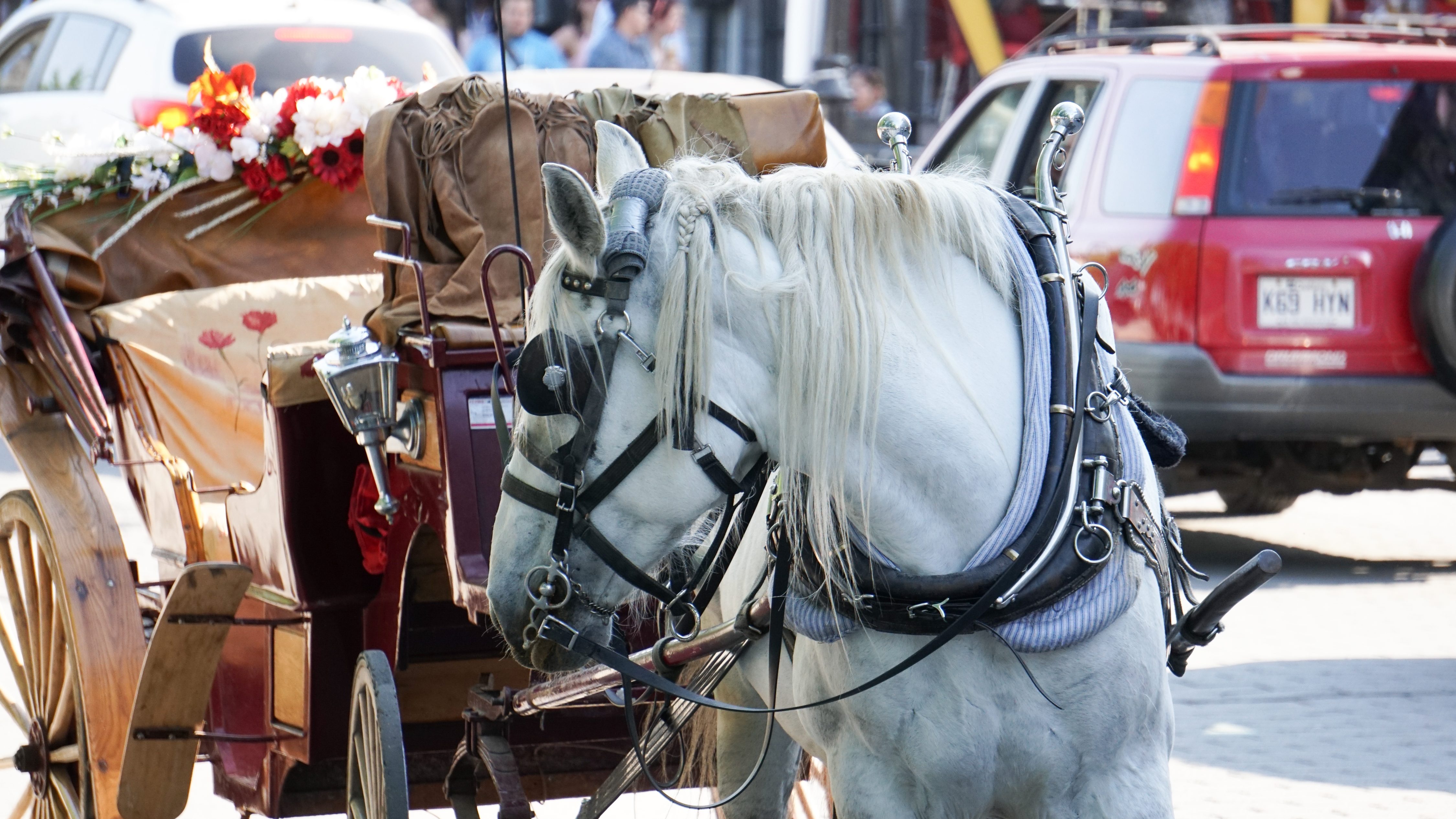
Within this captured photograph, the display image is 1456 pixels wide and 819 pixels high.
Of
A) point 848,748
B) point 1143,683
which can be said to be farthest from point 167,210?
point 1143,683

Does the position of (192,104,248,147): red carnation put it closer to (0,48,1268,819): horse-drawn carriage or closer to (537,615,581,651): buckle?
(0,48,1268,819): horse-drawn carriage

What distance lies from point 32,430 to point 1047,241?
2796 mm

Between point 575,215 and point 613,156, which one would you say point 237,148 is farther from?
point 575,215

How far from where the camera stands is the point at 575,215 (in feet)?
6.63

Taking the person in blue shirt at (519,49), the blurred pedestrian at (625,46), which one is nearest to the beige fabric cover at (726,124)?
the person in blue shirt at (519,49)

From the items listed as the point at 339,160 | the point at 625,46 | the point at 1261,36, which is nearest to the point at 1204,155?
the point at 1261,36

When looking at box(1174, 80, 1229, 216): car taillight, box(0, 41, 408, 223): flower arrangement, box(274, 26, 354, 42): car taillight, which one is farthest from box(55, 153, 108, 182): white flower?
box(274, 26, 354, 42): car taillight

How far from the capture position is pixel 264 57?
315 inches

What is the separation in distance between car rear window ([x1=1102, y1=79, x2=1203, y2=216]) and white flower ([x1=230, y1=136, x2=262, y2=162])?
11.6 feet

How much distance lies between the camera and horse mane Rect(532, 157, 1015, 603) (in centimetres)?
Result: 204

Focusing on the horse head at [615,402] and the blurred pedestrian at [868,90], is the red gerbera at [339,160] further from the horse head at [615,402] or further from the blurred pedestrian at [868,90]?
the blurred pedestrian at [868,90]

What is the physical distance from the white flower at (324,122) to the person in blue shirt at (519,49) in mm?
6651

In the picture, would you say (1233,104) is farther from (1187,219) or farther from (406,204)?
(406,204)

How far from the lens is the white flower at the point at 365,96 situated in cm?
376
